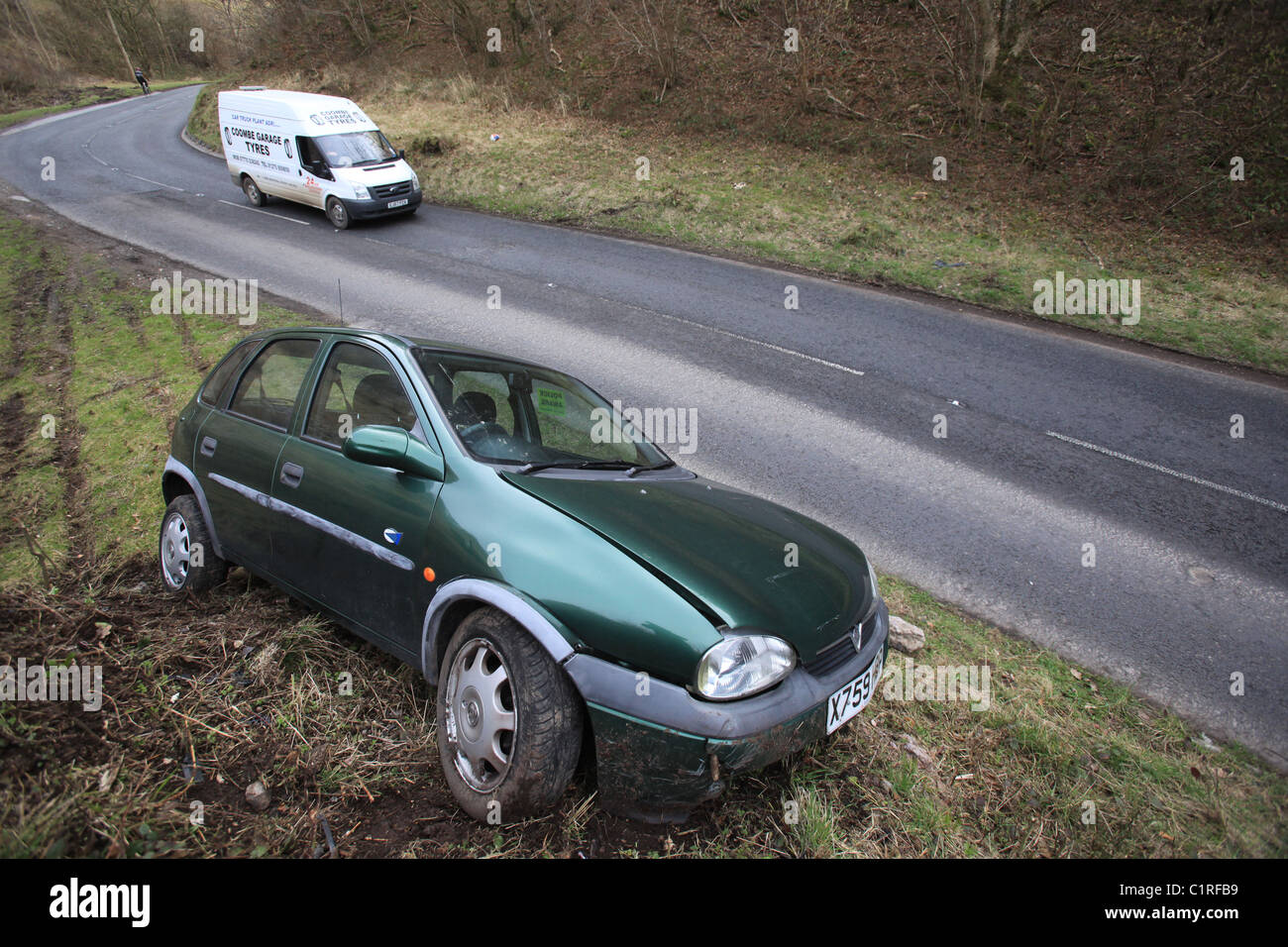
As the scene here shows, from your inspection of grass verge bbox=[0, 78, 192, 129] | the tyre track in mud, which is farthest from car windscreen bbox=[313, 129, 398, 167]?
grass verge bbox=[0, 78, 192, 129]

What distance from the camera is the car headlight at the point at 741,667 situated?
2637 mm

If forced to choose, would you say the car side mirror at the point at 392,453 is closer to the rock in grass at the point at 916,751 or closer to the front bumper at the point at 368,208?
the rock in grass at the point at 916,751

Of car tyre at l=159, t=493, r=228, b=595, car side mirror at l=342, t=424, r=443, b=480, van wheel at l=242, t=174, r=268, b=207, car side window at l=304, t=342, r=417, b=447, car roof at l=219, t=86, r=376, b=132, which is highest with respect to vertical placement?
car roof at l=219, t=86, r=376, b=132

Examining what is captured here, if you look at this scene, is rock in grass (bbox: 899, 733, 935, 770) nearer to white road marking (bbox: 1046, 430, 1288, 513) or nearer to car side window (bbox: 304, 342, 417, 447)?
car side window (bbox: 304, 342, 417, 447)

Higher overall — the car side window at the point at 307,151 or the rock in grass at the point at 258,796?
the car side window at the point at 307,151

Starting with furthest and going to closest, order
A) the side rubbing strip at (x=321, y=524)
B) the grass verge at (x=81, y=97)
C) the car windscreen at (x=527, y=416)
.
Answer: the grass verge at (x=81, y=97), the car windscreen at (x=527, y=416), the side rubbing strip at (x=321, y=524)

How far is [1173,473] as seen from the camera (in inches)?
281

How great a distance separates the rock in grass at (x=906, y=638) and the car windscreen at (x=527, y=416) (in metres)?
1.73

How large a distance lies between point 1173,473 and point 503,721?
275 inches

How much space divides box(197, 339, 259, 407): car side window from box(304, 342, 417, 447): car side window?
0.95 m

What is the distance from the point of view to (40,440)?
21.8 ft

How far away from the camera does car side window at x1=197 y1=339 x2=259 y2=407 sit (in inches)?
176

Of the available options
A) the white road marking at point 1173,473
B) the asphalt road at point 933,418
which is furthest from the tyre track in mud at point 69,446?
the white road marking at point 1173,473

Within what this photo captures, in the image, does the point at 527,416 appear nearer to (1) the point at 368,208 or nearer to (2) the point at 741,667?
(2) the point at 741,667
